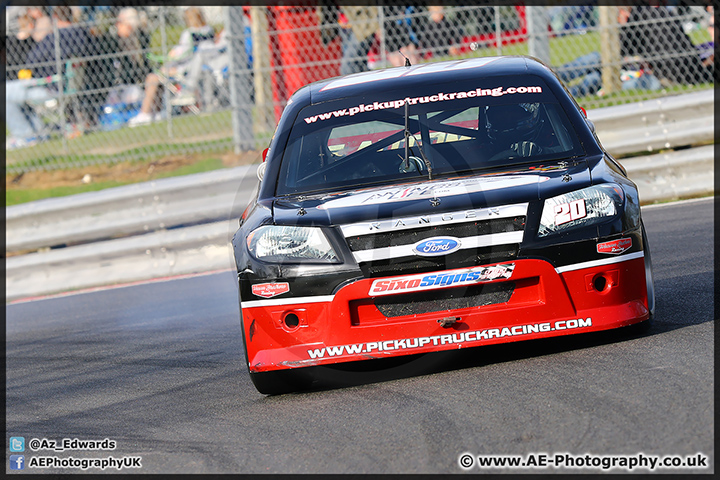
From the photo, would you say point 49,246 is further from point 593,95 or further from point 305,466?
point 305,466

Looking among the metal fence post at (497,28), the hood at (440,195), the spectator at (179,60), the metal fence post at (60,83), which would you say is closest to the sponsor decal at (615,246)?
the hood at (440,195)

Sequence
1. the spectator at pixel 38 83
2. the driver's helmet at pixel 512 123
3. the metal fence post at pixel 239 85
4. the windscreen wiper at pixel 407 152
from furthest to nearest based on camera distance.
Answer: the spectator at pixel 38 83
the metal fence post at pixel 239 85
the driver's helmet at pixel 512 123
the windscreen wiper at pixel 407 152

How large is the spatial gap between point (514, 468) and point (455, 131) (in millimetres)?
2402

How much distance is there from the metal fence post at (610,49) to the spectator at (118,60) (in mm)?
4872

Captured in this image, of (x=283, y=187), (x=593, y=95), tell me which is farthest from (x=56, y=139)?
(x=283, y=187)

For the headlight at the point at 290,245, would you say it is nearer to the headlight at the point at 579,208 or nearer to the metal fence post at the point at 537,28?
the headlight at the point at 579,208

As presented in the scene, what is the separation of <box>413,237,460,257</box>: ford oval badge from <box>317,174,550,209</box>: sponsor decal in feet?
0.79

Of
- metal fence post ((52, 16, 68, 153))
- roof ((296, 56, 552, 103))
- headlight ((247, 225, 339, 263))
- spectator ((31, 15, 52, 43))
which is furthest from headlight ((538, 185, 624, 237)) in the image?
spectator ((31, 15, 52, 43))

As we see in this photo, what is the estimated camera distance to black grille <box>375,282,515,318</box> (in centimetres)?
427

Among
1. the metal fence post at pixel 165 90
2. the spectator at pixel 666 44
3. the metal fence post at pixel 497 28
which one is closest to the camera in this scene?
the spectator at pixel 666 44

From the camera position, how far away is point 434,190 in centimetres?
449

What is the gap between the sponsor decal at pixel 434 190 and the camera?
4.41 m

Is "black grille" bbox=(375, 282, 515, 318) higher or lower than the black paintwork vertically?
lower

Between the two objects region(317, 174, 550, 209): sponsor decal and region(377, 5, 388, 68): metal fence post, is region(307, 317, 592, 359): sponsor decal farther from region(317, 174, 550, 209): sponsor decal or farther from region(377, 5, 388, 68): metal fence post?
region(377, 5, 388, 68): metal fence post
